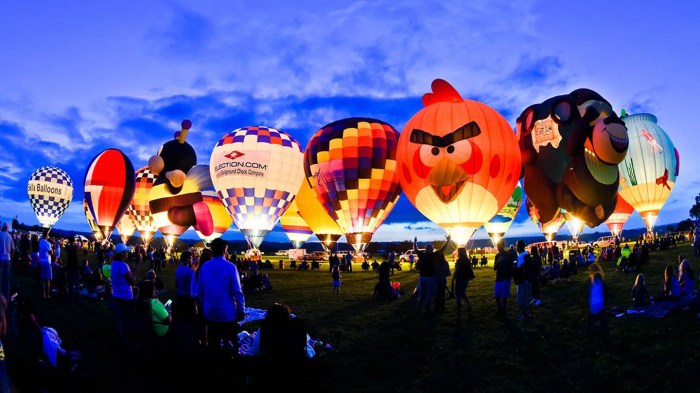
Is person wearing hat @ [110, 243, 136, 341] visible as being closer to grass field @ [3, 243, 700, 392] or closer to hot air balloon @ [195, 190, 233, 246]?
grass field @ [3, 243, 700, 392]

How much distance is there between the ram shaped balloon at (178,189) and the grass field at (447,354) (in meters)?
23.0

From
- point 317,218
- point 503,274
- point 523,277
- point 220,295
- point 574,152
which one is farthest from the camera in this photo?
point 317,218

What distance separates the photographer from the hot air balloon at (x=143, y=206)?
32219 millimetres

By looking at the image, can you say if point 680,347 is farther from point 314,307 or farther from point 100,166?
point 100,166

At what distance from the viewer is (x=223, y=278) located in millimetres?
4551

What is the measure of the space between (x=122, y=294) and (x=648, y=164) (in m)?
25.4

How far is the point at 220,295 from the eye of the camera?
454cm

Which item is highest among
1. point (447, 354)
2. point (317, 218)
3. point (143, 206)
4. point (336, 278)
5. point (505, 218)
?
point (143, 206)

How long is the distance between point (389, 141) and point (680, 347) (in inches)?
741

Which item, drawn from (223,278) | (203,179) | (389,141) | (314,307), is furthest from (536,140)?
(203,179)

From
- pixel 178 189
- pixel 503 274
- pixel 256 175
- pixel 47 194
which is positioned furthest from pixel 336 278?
pixel 47 194

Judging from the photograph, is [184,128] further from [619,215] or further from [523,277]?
[523,277]

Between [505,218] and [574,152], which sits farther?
[505,218]

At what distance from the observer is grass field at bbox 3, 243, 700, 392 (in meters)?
4.76
